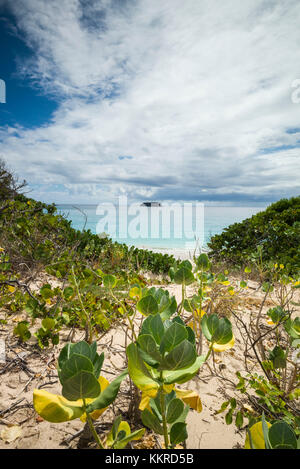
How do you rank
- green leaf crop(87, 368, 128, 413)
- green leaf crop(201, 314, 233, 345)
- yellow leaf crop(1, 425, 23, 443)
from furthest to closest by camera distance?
yellow leaf crop(1, 425, 23, 443) → green leaf crop(201, 314, 233, 345) → green leaf crop(87, 368, 128, 413)

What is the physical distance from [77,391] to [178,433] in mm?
337

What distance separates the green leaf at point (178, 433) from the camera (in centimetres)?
66

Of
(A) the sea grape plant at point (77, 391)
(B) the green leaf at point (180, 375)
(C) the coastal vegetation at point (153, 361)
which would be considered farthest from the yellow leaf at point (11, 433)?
(B) the green leaf at point (180, 375)

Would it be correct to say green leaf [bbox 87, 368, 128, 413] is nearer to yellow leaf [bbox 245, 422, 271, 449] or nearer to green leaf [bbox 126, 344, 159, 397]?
green leaf [bbox 126, 344, 159, 397]

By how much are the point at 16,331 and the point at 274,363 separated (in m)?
1.58

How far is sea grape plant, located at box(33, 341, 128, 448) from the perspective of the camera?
51 cm

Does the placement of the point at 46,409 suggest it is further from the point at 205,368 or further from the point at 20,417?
the point at 205,368

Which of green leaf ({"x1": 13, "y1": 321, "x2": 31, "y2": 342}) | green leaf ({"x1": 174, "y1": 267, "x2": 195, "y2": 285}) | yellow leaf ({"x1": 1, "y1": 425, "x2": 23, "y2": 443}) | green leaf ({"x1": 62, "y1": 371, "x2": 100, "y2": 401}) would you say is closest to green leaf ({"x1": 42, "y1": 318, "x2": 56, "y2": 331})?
green leaf ({"x1": 13, "y1": 321, "x2": 31, "y2": 342})

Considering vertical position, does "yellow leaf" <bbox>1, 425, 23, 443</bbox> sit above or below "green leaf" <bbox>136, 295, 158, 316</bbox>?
below

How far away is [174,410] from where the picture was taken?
67 cm

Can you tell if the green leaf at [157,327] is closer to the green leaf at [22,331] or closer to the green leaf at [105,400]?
the green leaf at [105,400]

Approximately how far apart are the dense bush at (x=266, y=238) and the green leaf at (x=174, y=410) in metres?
4.52
